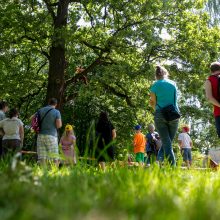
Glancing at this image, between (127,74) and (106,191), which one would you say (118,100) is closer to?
(127,74)

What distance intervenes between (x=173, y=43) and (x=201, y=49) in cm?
116

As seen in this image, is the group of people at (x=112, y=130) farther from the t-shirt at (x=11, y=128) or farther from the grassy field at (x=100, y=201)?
the grassy field at (x=100, y=201)

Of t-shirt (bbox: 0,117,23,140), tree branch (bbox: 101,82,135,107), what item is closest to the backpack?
t-shirt (bbox: 0,117,23,140)

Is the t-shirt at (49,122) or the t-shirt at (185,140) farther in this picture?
the t-shirt at (185,140)

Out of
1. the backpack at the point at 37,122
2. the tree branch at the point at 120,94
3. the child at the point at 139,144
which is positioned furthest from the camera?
the tree branch at the point at 120,94

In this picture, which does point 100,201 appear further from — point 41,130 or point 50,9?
point 50,9

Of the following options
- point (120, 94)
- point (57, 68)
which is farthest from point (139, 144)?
point (120, 94)

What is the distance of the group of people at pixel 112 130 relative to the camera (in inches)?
285

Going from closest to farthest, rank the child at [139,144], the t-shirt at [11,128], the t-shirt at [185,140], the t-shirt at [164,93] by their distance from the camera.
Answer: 1. the t-shirt at [164,93]
2. the t-shirt at [11,128]
3. the child at [139,144]
4. the t-shirt at [185,140]

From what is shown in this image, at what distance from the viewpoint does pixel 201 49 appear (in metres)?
19.6

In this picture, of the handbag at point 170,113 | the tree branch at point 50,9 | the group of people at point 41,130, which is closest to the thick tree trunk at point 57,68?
the tree branch at point 50,9

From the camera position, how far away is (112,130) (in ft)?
34.1

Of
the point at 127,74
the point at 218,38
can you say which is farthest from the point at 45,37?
the point at 218,38

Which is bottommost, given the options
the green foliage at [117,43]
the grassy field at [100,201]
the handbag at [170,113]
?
the grassy field at [100,201]
